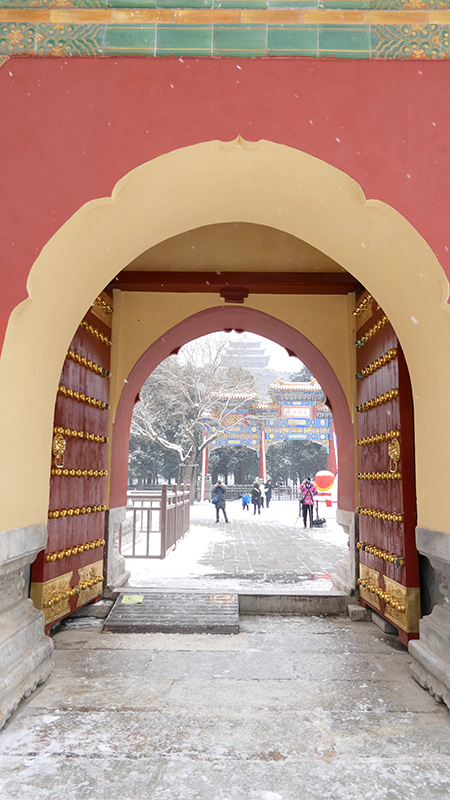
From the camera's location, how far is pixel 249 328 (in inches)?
249

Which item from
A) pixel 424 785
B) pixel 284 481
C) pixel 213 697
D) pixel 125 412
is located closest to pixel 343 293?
pixel 125 412

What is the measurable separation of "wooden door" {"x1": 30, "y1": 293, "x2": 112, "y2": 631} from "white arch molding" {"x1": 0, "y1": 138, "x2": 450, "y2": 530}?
1.92 feet

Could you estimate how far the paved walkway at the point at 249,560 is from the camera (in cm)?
585

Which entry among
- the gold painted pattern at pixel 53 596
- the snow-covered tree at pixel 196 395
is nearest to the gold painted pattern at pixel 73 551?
the gold painted pattern at pixel 53 596

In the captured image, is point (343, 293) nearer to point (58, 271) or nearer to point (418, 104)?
point (418, 104)

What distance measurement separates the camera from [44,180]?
9.66 ft

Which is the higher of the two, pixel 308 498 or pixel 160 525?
pixel 308 498

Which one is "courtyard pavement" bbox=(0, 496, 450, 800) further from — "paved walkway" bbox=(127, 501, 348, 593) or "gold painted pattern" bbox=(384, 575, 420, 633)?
"paved walkway" bbox=(127, 501, 348, 593)

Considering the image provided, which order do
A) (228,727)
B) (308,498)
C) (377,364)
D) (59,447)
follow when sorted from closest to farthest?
(228,727)
(59,447)
(377,364)
(308,498)

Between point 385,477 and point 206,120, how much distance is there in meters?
2.82

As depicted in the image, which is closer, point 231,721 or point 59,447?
point 231,721

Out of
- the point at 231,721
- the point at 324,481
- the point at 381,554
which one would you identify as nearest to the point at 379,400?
the point at 381,554

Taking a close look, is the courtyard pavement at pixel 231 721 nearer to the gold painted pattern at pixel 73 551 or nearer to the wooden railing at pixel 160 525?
the gold painted pattern at pixel 73 551

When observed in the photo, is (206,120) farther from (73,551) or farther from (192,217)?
(73,551)
